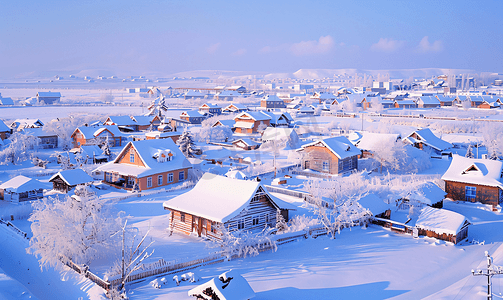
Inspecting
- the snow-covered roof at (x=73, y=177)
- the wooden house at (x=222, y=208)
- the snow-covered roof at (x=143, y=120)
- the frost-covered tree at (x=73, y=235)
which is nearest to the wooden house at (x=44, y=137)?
the snow-covered roof at (x=143, y=120)

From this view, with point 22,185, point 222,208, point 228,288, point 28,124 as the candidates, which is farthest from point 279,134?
point 228,288

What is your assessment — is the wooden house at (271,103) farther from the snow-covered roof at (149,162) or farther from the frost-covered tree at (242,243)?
the frost-covered tree at (242,243)

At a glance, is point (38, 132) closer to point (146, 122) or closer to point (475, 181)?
point (146, 122)

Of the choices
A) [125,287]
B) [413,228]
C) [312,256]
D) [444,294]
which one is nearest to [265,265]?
[312,256]

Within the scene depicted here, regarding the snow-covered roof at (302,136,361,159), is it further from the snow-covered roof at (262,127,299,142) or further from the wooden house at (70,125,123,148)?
the wooden house at (70,125,123,148)

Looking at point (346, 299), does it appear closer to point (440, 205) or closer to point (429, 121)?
point (440, 205)

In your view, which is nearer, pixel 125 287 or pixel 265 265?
pixel 125 287

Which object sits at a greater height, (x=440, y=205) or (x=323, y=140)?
(x=323, y=140)

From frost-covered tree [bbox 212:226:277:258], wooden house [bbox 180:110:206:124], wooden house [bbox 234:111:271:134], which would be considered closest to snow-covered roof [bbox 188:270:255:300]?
frost-covered tree [bbox 212:226:277:258]
